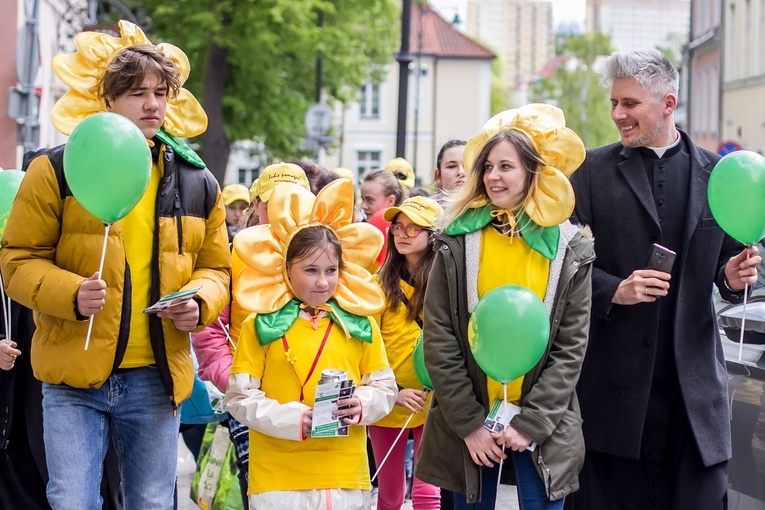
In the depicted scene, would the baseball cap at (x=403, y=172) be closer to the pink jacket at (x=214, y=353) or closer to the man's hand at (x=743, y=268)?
the pink jacket at (x=214, y=353)

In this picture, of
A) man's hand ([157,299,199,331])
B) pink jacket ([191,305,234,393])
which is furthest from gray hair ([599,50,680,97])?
pink jacket ([191,305,234,393])

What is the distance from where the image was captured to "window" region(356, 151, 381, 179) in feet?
211

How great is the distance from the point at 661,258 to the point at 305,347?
4.78 ft

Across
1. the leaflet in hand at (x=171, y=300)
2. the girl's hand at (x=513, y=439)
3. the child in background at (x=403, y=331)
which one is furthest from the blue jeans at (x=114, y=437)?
the child in background at (x=403, y=331)

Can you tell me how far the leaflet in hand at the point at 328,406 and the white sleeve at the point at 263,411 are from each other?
107mm

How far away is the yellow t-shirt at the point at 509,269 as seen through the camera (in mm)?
4480

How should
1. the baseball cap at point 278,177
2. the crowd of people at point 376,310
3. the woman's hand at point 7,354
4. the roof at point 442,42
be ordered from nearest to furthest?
the crowd of people at point 376,310 < the woman's hand at point 7,354 < the baseball cap at point 278,177 < the roof at point 442,42

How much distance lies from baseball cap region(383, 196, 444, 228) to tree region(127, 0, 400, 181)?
18.2m

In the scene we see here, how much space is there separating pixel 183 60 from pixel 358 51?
80.3 ft

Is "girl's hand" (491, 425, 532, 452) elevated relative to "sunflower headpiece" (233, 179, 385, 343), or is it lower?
lower

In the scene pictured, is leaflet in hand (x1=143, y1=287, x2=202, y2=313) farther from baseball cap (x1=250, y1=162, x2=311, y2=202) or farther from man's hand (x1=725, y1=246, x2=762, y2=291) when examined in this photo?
baseball cap (x1=250, y1=162, x2=311, y2=202)

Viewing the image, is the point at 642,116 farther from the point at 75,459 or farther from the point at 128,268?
the point at 75,459

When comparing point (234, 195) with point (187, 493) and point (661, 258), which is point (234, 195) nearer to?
point (187, 493)

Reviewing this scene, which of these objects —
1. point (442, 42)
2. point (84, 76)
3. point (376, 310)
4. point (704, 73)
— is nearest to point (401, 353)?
point (376, 310)
